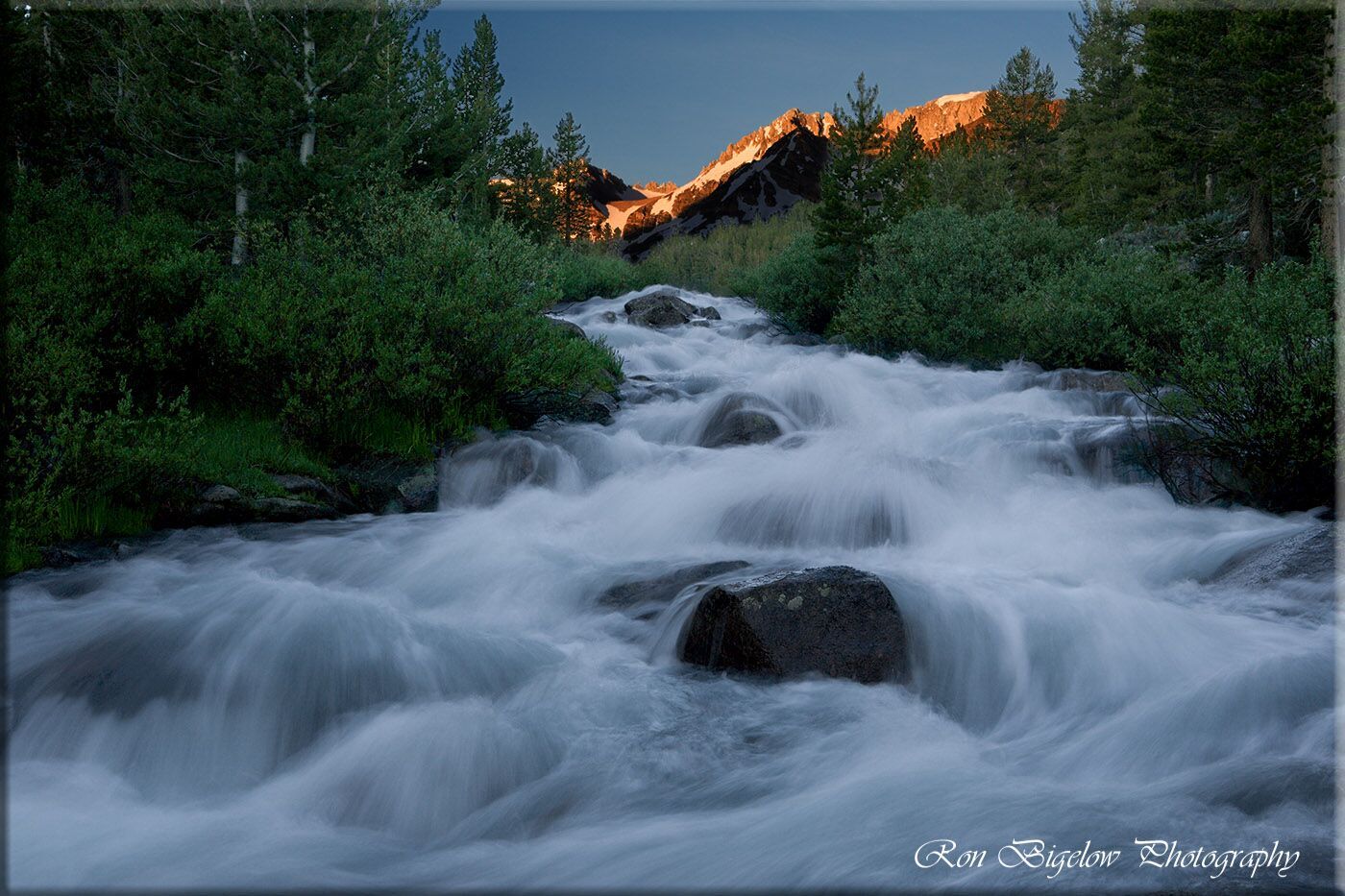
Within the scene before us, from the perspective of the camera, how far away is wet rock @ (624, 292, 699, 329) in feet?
96.2

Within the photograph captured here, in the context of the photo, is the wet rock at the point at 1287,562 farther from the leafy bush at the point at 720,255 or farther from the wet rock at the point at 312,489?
the leafy bush at the point at 720,255

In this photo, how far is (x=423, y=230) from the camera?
1244 cm

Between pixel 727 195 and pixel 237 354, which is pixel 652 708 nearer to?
pixel 237 354

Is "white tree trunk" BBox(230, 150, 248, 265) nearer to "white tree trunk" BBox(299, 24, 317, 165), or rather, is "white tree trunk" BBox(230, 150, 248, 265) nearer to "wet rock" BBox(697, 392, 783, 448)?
"white tree trunk" BBox(299, 24, 317, 165)

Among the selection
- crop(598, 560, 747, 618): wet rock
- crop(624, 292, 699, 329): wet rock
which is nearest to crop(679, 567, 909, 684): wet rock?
crop(598, 560, 747, 618): wet rock

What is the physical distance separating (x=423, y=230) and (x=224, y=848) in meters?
9.92

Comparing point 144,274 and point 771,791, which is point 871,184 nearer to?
point 144,274

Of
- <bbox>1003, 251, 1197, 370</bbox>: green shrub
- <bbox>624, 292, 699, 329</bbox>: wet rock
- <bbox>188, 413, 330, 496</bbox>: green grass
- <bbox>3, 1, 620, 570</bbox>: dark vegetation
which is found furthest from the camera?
<bbox>624, 292, 699, 329</bbox>: wet rock

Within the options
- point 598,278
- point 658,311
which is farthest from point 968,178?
point 658,311

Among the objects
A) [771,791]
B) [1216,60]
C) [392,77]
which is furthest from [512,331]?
[1216,60]

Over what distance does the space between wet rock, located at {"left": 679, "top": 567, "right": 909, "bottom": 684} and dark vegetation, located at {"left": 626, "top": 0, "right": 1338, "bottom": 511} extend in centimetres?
535

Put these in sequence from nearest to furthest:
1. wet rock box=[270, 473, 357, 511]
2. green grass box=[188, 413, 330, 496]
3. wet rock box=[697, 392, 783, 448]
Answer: green grass box=[188, 413, 330, 496] → wet rock box=[270, 473, 357, 511] → wet rock box=[697, 392, 783, 448]

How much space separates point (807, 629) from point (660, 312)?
80.1 ft

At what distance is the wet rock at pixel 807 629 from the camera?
19.5ft
